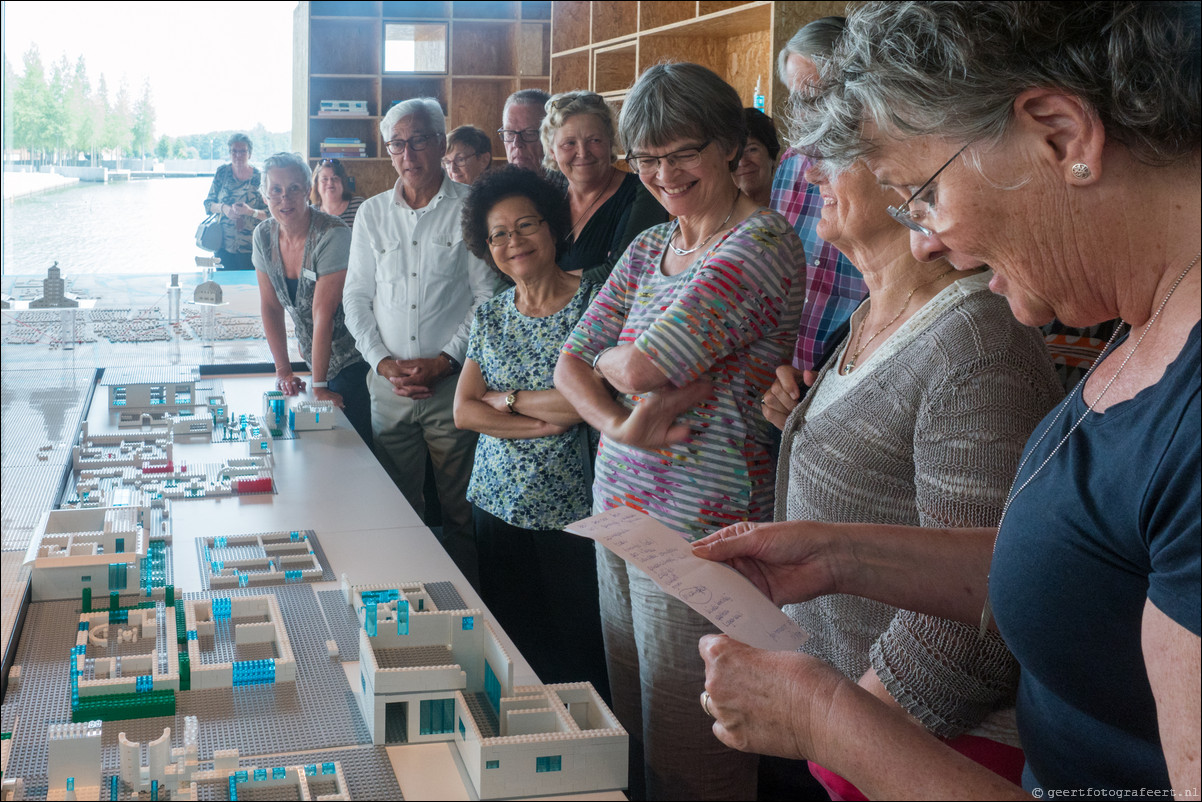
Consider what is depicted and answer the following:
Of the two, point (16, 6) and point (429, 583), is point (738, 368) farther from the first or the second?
point (16, 6)

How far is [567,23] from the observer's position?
708 cm

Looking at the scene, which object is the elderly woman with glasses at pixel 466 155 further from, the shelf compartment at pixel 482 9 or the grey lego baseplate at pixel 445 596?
the shelf compartment at pixel 482 9

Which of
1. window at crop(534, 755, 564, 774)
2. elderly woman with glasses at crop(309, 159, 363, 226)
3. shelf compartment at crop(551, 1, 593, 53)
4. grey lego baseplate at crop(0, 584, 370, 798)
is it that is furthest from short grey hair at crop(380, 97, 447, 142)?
shelf compartment at crop(551, 1, 593, 53)

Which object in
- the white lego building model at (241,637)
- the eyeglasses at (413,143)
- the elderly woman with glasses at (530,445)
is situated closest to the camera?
the white lego building model at (241,637)

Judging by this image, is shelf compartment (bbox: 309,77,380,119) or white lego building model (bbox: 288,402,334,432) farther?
shelf compartment (bbox: 309,77,380,119)

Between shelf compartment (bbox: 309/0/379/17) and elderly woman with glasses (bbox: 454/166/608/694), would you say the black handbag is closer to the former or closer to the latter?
shelf compartment (bbox: 309/0/379/17)

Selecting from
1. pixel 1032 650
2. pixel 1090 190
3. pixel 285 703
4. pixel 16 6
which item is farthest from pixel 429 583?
pixel 1090 190

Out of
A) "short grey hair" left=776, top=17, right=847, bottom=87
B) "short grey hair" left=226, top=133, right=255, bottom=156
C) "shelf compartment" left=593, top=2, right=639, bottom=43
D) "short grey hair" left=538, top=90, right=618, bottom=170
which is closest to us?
A: "short grey hair" left=776, top=17, right=847, bottom=87

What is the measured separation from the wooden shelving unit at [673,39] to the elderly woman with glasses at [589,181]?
56 cm

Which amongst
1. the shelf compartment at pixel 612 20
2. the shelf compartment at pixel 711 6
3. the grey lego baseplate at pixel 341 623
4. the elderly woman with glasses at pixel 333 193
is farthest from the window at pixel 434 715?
the shelf compartment at pixel 612 20

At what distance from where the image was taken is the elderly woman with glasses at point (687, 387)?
6.12 feet

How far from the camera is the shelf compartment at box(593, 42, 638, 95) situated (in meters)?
6.01

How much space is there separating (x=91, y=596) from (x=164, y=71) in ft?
18.6

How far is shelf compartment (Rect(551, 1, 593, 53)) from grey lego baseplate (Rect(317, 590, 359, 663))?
5.84 m
